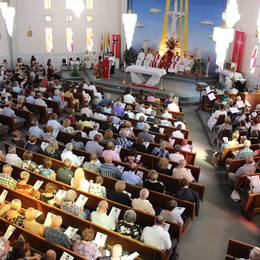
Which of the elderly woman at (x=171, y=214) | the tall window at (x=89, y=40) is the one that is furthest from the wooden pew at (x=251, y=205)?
the tall window at (x=89, y=40)

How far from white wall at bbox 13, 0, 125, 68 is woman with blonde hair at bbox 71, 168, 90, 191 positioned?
13.2m

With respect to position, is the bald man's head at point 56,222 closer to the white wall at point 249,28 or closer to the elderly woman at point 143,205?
the elderly woman at point 143,205

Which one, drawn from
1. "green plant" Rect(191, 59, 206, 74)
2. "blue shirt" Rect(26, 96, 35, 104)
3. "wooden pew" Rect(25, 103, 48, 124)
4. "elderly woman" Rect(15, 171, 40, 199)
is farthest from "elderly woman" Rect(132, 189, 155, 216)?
"green plant" Rect(191, 59, 206, 74)

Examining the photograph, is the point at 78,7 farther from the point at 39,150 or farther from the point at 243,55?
the point at 243,55

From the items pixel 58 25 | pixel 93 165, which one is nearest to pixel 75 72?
pixel 58 25

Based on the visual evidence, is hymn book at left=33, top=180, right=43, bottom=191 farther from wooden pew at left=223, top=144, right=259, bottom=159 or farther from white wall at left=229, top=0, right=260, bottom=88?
white wall at left=229, top=0, right=260, bottom=88

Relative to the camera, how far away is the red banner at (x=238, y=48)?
16.4 m

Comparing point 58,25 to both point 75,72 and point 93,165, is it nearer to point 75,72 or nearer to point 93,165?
point 75,72

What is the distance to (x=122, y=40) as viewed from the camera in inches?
810

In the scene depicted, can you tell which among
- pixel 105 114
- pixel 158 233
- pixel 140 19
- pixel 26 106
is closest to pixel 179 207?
pixel 158 233

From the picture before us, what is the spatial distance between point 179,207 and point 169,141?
3.14 metres

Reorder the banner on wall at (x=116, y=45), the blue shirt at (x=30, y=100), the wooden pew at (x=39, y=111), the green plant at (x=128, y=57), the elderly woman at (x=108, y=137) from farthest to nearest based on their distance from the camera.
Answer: the banner on wall at (x=116, y=45) → the green plant at (x=128, y=57) → the blue shirt at (x=30, y=100) → the wooden pew at (x=39, y=111) → the elderly woman at (x=108, y=137)

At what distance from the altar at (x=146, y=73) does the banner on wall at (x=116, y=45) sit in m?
4.21

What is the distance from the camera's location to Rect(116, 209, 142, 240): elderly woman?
17.3ft
